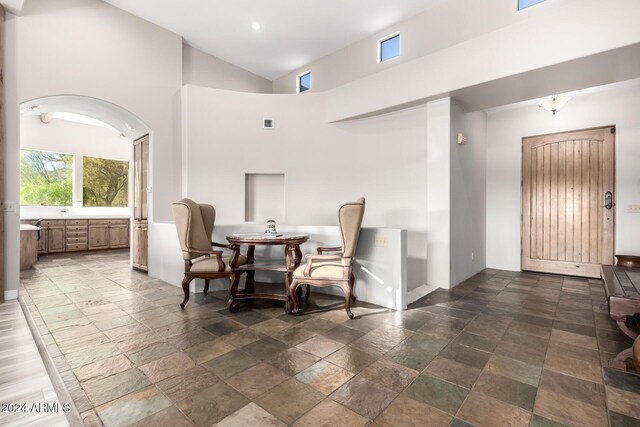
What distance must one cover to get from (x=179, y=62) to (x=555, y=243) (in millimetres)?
7327

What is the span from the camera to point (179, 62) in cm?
533

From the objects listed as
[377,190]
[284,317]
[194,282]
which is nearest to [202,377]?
[284,317]

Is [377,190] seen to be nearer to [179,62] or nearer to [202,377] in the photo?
[202,377]

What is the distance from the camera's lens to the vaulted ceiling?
4.54 meters

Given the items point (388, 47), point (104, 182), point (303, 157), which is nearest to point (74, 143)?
point (104, 182)

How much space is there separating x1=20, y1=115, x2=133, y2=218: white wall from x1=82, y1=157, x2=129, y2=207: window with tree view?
13 centimetres

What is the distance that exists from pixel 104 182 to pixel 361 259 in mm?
8332

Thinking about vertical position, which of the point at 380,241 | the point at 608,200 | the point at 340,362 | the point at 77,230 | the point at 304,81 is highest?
the point at 304,81

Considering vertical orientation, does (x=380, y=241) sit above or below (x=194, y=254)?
above

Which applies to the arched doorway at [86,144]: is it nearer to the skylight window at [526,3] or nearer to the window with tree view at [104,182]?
→ the window with tree view at [104,182]

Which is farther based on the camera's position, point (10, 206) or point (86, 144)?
point (86, 144)

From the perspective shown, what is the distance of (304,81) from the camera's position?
666 cm

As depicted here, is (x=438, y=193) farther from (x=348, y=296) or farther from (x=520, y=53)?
(x=348, y=296)

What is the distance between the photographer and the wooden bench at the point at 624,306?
79.0 inches
